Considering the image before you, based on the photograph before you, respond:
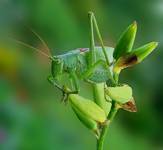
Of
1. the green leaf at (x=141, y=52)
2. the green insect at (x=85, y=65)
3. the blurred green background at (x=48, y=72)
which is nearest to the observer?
the green leaf at (x=141, y=52)

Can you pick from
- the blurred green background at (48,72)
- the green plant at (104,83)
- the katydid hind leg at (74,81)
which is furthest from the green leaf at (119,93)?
the blurred green background at (48,72)

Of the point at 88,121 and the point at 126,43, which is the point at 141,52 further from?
the point at 88,121

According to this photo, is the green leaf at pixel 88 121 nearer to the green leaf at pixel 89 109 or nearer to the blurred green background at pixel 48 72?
the green leaf at pixel 89 109

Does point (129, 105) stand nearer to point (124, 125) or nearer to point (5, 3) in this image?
point (124, 125)

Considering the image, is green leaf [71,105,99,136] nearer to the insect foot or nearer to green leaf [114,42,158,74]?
the insect foot

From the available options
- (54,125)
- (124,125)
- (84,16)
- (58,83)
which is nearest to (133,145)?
(124,125)

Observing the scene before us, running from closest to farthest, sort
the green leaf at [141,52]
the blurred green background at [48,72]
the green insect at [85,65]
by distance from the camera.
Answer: the green leaf at [141,52] < the green insect at [85,65] < the blurred green background at [48,72]

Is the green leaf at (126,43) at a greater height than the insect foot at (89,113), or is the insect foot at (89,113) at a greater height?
the green leaf at (126,43)
